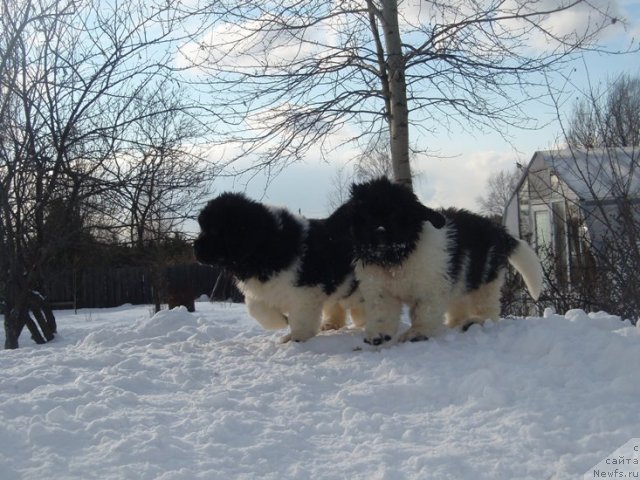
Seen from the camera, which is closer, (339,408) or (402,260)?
(339,408)

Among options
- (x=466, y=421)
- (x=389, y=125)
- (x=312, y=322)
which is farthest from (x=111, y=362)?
(x=389, y=125)

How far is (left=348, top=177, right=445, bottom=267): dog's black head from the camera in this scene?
564cm

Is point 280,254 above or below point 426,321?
above

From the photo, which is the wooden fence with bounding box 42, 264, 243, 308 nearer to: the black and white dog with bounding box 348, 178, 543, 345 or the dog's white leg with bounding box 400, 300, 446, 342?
the black and white dog with bounding box 348, 178, 543, 345

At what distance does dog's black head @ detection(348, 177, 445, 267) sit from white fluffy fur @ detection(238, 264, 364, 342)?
27.6 inches

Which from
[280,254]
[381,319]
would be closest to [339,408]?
[381,319]

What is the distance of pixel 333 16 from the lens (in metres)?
10.0

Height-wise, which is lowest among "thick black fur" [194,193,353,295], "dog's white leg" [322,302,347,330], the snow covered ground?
the snow covered ground

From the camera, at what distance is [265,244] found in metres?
6.08

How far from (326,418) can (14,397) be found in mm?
2115

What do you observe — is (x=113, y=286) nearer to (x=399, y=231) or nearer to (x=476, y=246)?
(x=476, y=246)

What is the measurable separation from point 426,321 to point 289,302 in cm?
134

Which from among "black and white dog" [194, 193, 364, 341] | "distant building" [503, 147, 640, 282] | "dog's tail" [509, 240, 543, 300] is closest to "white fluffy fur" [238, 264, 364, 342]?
"black and white dog" [194, 193, 364, 341]

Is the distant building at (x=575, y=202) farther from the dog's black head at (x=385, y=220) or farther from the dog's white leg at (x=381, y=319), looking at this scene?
the dog's white leg at (x=381, y=319)
